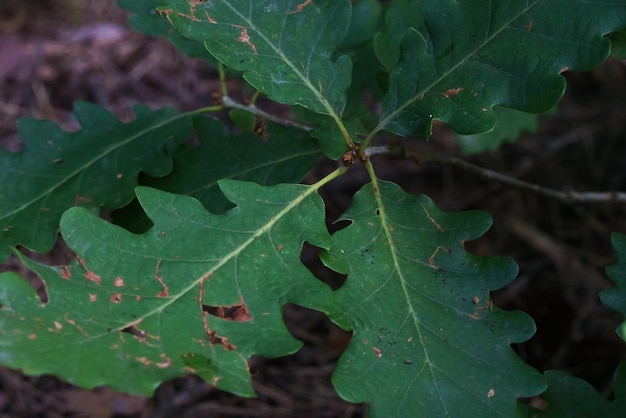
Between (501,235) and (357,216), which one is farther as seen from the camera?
(501,235)

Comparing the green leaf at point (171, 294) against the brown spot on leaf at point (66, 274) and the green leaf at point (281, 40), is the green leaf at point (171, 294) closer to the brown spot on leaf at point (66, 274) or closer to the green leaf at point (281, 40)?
the brown spot on leaf at point (66, 274)

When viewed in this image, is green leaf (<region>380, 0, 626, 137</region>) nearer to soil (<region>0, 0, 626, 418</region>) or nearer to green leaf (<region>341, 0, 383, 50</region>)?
green leaf (<region>341, 0, 383, 50</region>)

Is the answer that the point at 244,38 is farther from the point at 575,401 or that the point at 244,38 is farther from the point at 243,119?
the point at 575,401

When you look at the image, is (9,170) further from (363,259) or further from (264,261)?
(363,259)

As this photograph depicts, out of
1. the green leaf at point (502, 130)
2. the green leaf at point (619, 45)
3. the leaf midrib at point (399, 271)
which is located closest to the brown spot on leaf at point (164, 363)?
the leaf midrib at point (399, 271)

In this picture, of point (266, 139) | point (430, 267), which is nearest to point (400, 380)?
point (430, 267)
